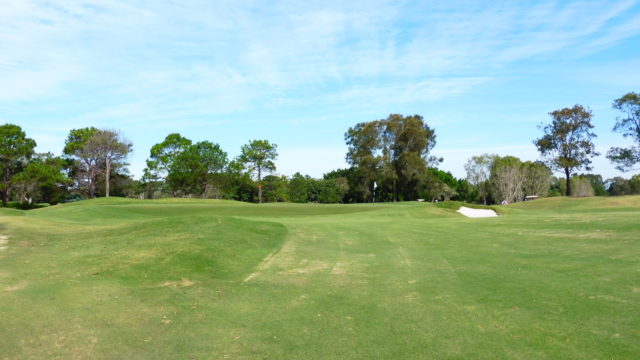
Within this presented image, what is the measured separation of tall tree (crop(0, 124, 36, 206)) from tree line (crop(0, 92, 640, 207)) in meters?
0.12

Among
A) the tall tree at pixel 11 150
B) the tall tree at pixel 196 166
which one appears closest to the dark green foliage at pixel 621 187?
A: the tall tree at pixel 196 166

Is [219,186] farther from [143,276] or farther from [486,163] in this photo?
[143,276]

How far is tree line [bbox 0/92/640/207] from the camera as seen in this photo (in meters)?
63.6

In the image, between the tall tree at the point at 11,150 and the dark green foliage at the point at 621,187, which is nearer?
the tall tree at the point at 11,150

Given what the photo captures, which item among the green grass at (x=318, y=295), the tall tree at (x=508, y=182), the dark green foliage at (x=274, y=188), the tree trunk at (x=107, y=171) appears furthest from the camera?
the tall tree at (x=508, y=182)

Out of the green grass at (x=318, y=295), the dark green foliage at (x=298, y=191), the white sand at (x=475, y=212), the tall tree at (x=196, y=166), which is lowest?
the green grass at (x=318, y=295)

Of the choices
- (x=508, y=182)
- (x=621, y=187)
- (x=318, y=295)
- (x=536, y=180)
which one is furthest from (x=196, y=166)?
(x=621, y=187)

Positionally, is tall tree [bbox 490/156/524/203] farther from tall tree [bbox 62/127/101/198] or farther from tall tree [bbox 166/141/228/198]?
tall tree [bbox 62/127/101/198]

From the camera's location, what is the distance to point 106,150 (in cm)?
7444

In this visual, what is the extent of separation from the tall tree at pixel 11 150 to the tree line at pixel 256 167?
0.12m

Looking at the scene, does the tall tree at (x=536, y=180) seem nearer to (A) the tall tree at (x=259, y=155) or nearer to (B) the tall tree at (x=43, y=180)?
(A) the tall tree at (x=259, y=155)

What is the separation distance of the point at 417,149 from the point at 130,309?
245 feet

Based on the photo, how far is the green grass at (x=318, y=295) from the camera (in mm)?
6344

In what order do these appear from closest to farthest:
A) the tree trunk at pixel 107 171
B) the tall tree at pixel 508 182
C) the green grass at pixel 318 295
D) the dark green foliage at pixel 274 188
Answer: the green grass at pixel 318 295, the tree trunk at pixel 107 171, the dark green foliage at pixel 274 188, the tall tree at pixel 508 182
